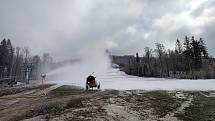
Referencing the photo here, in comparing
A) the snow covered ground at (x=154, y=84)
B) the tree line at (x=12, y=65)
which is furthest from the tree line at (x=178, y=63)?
the tree line at (x=12, y=65)

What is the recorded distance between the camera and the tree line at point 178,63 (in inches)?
4260

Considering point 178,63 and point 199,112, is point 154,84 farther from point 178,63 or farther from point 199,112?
point 178,63

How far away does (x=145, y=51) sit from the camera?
507ft

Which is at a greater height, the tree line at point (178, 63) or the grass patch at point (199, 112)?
the tree line at point (178, 63)

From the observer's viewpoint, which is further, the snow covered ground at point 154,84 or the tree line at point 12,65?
the tree line at point 12,65

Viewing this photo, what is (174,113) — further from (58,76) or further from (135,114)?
(58,76)

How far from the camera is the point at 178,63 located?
122 m

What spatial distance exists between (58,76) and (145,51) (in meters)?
63.2

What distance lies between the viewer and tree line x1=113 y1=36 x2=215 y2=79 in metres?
108

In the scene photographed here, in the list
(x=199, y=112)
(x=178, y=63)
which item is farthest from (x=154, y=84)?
(x=178, y=63)

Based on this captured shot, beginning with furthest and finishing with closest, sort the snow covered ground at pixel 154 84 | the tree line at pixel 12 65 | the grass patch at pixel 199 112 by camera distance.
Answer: the tree line at pixel 12 65 → the snow covered ground at pixel 154 84 → the grass patch at pixel 199 112

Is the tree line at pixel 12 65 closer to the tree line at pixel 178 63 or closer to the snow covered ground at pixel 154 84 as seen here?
the snow covered ground at pixel 154 84

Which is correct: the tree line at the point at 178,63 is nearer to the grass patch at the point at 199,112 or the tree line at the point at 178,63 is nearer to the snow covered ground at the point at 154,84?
the snow covered ground at the point at 154,84

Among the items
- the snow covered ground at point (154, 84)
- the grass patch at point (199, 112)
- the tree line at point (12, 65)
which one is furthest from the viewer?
the tree line at point (12, 65)
